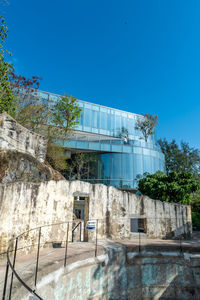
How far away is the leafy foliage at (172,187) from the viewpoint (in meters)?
15.9

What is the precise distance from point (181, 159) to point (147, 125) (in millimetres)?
9307

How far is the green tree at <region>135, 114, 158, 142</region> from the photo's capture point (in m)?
30.8

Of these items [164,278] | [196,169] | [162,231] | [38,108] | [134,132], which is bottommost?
[164,278]

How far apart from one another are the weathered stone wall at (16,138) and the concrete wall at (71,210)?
4079 millimetres

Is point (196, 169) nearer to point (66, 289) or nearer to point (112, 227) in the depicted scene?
point (112, 227)

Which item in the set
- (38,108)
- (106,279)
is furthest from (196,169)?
(106,279)

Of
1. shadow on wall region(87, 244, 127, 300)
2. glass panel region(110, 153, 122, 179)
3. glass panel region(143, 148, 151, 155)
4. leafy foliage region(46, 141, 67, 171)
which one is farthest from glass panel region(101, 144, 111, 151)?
shadow on wall region(87, 244, 127, 300)

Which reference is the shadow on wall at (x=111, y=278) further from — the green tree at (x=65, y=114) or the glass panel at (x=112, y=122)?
the glass panel at (x=112, y=122)

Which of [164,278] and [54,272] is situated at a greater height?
[54,272]

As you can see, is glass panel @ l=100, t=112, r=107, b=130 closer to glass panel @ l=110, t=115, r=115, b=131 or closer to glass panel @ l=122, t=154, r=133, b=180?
glass panel @ l=110, t=115, r=115, b=131

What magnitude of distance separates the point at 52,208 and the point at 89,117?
2167cm

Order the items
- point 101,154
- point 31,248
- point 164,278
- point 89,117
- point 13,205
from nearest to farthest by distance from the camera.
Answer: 1. point 13,205
2. point 31,248
3. point 164,278
4. point 101,154
5. point 89,117

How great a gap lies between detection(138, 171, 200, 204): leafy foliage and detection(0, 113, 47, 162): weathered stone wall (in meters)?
9.52

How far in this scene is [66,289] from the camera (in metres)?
5.82
